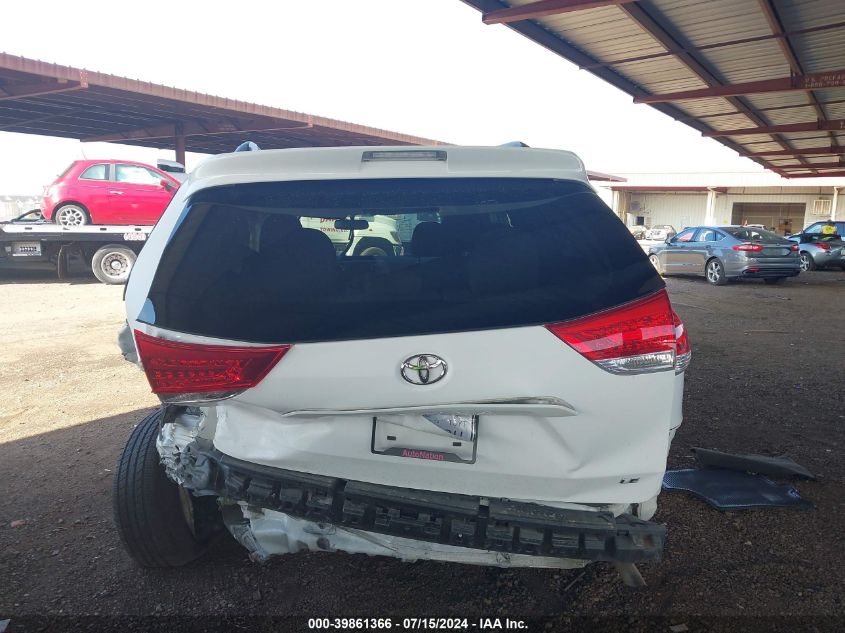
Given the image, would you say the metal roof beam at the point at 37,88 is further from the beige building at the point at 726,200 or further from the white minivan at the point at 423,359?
the beige building at the point at 726,200

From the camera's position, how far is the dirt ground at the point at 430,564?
249cm

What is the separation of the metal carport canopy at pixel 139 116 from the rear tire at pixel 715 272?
11178 millimetres

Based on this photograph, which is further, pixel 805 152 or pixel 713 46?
pixel 805 152

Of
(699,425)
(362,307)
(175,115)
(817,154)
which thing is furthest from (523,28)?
(817,154)

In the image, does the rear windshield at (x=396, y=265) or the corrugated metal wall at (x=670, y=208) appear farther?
the corrugated metal wall at (x=670, y=208)

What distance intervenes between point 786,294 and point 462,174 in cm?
1364

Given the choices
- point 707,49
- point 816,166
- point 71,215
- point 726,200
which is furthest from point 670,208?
point 71,215

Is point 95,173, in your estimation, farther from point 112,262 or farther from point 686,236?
point 686,236

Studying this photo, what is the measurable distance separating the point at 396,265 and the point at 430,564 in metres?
1.50

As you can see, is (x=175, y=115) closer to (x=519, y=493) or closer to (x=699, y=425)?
(x=699, y=425)

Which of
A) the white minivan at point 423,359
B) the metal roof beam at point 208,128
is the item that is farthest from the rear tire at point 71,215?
the white minivan at point 423,359

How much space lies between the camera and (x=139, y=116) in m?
17.4

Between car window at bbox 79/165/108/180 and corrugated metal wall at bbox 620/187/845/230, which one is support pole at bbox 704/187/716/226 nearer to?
corrugated metal wall at bbox 620/187/845/230

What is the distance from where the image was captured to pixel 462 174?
2.09 m
